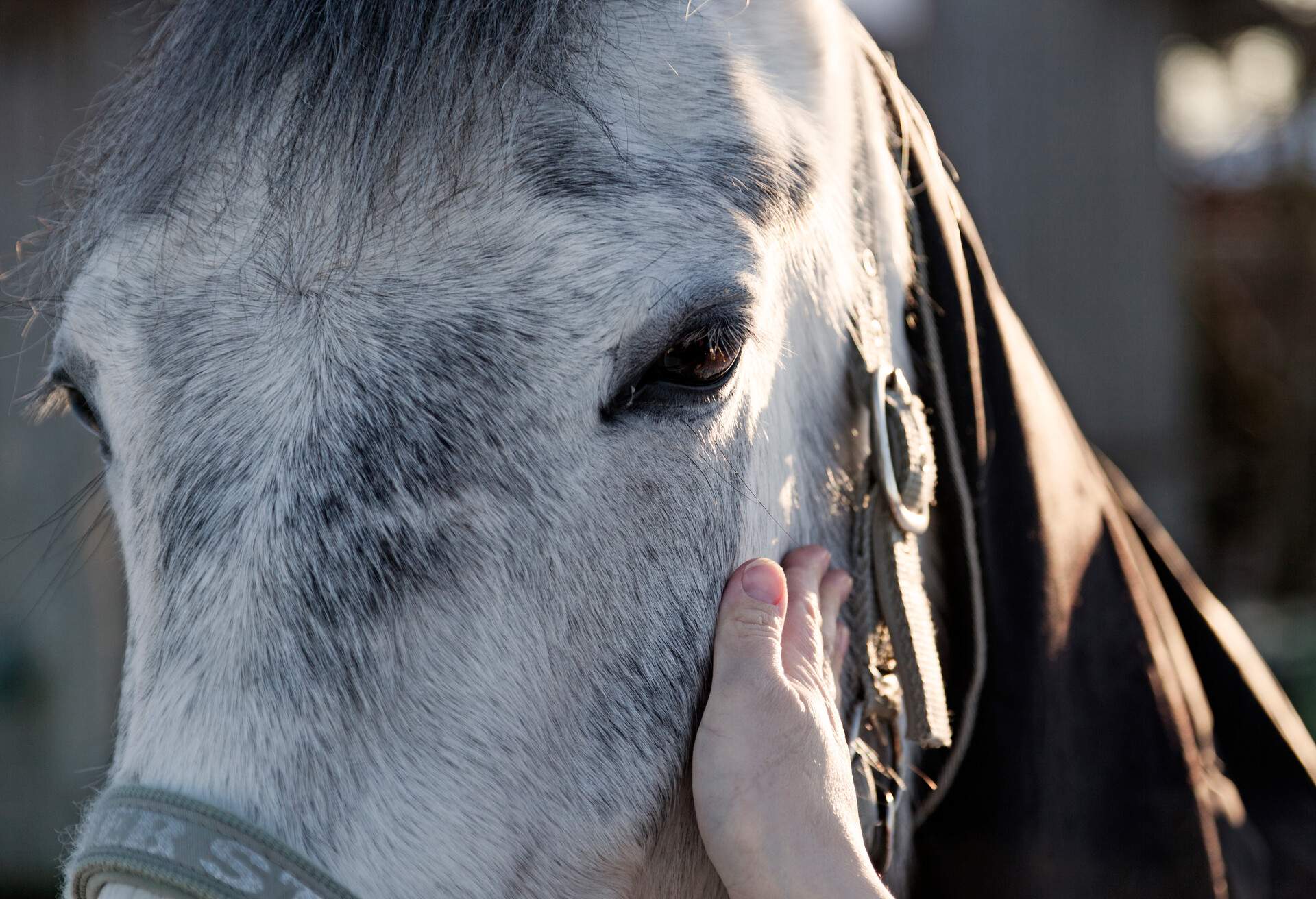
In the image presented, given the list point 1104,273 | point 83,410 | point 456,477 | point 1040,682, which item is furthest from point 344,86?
point 1104,273

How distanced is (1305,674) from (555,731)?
4798 mm

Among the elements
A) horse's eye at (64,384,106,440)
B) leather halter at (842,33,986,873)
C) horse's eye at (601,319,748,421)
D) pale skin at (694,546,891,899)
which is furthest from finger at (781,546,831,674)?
horse's eye at (64,384,106,440)

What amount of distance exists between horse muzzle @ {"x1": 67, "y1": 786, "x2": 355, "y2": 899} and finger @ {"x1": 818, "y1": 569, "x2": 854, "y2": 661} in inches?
20.7

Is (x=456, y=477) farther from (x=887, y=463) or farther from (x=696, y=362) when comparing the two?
(x=887, y=463)

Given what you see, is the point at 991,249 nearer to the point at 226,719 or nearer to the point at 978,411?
the point at 978,411

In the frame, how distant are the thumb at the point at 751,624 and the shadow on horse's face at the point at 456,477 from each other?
19 mm

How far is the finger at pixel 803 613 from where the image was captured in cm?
95

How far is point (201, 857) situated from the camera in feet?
2.29

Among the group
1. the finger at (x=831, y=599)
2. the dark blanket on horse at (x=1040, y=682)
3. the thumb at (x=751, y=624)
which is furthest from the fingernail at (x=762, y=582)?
the dark blanket on horse at (x=1040, y=682)

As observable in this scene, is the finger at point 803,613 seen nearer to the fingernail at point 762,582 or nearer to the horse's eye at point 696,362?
the fingernail at point 762,582

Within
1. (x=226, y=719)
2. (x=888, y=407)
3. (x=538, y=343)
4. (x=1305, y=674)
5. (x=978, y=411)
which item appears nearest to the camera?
(x=226, y=719)

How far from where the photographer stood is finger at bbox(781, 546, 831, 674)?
3.13 feet

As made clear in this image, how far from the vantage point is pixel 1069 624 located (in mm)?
1298

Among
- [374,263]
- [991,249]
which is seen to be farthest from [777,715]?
[991,249]
